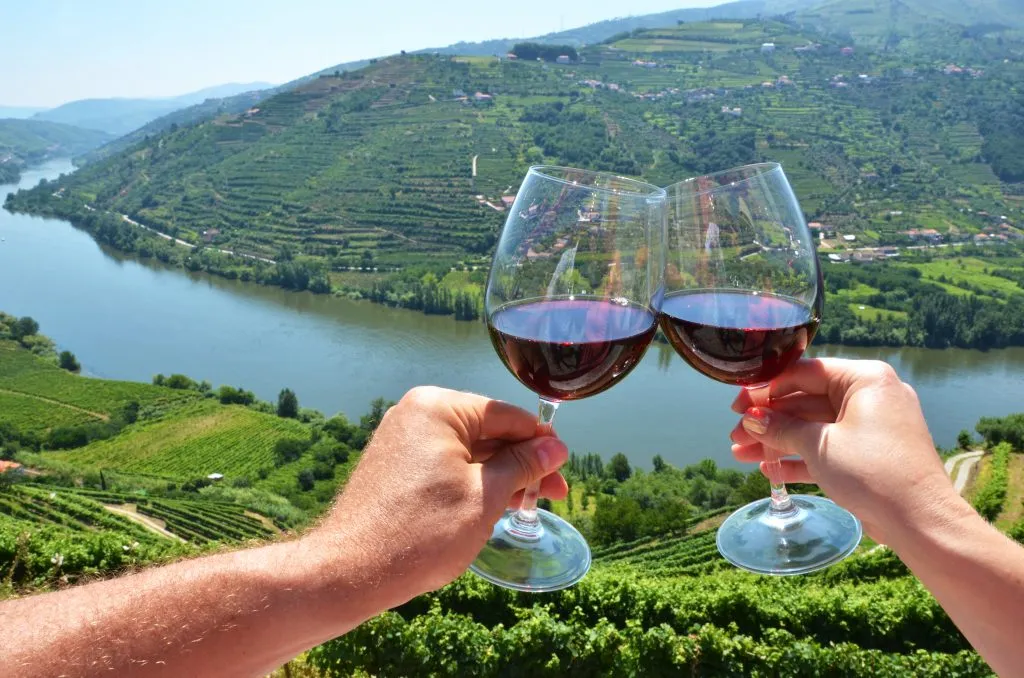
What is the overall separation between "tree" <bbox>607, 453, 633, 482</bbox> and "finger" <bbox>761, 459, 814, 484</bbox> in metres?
22.7

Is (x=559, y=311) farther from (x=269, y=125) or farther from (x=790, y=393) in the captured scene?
(x=269, y=125)

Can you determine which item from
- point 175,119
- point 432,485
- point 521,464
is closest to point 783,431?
point 521,464

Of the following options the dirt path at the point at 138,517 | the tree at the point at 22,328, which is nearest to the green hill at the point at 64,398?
the tree at the point at 22,328

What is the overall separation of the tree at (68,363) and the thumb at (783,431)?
37644 millimetres

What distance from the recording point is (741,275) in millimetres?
1258

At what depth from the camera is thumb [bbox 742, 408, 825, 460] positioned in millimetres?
1244

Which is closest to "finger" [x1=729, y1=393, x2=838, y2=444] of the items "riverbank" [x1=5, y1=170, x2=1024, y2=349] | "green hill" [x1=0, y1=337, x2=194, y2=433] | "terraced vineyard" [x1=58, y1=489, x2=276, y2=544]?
"terraced vineyard" [x1=58, y1=489, x2=276, y2=544]

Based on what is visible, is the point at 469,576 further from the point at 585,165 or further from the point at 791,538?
the point at 585,165

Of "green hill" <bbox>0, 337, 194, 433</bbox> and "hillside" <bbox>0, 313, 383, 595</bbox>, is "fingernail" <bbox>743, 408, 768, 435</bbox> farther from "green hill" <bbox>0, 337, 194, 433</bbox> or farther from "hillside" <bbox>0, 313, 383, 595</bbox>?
"green hill" <bbox>0, 337, 194, 433</bbox>

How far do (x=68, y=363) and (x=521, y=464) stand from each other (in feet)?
124

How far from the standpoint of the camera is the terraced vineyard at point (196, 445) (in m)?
27.6

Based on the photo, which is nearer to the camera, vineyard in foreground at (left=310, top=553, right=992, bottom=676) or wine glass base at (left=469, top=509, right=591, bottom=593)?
wine glass base at (left=469, top=509, right=591, bottom=593)

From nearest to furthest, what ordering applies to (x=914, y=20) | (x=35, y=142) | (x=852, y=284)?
1. (x=852, y=284)
2. (x=914, y=20)
3. (x=35, y=142)

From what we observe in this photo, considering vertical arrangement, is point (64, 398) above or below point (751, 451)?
below
